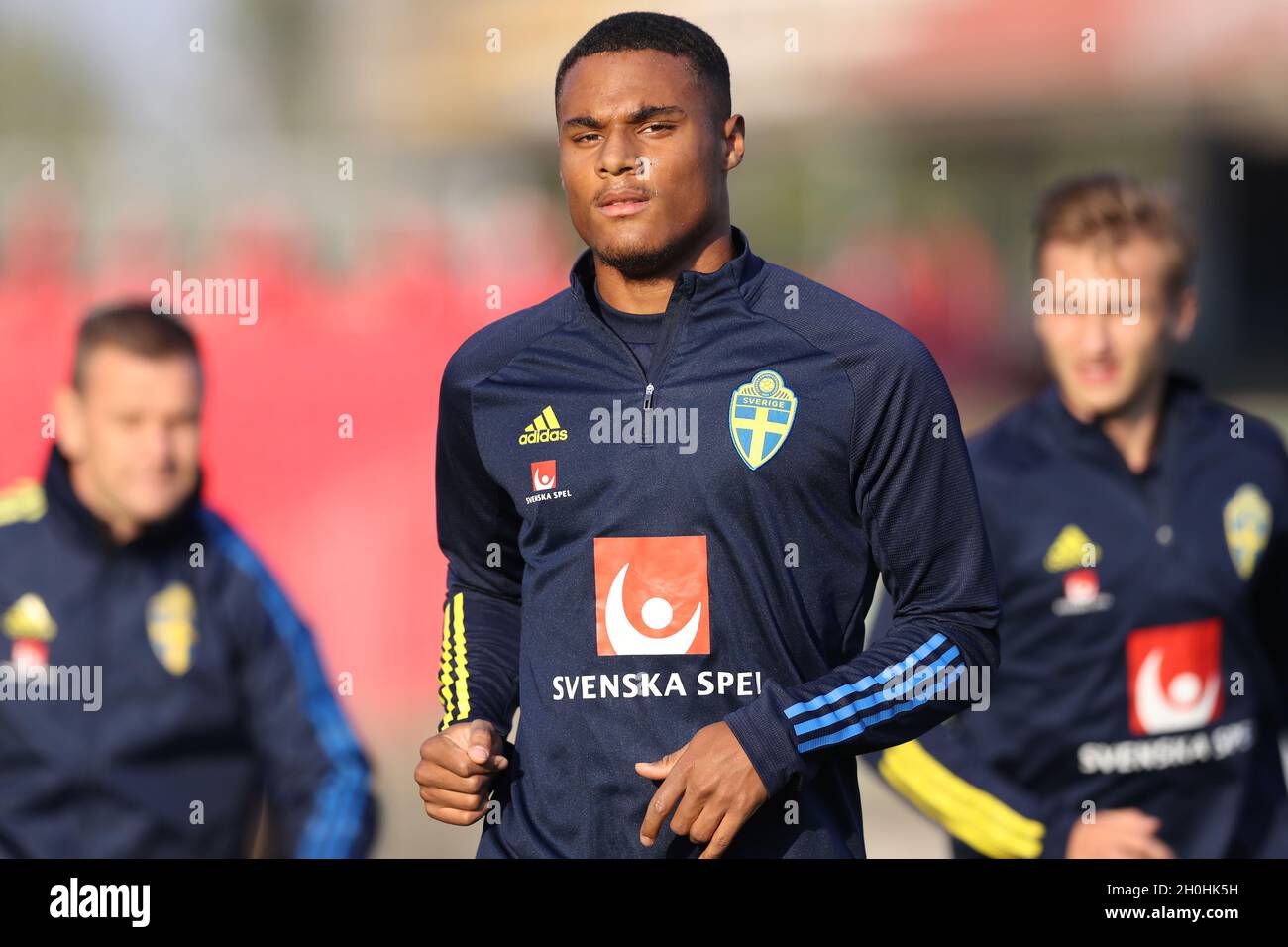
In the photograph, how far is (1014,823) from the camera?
370 centimetres

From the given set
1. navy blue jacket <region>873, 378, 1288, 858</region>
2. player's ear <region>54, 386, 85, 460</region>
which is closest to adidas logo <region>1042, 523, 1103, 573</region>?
navy blue jacket <region>873, 378, 1288, 858</region>

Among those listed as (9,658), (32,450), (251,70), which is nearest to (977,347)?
(251,70)

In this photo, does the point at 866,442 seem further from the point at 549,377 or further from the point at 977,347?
the point at 977,347

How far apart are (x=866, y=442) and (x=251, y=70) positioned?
15.6 meters

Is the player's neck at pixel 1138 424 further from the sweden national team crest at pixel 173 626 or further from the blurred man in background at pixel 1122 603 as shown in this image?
the sweden national team crest at pixel 173 626

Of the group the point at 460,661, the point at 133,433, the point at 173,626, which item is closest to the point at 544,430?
the point at 460,661

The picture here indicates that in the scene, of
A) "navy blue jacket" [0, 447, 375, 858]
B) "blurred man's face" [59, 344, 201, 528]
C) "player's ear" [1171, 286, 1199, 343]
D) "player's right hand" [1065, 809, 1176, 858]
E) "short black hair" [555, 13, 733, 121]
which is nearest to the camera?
"short black hair" [555, 13, 733, 121]

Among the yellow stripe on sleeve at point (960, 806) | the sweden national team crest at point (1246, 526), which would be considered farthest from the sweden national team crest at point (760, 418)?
the sweden national team crest at point (1246, 526)

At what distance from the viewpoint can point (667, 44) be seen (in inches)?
98.4

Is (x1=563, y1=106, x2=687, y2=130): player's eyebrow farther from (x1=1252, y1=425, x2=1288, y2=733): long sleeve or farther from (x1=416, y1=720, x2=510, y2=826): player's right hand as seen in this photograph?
(x1=1252, y1=425, x2=1288, y2=733): long sleeve

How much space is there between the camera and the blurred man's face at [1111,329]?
13.3 ft

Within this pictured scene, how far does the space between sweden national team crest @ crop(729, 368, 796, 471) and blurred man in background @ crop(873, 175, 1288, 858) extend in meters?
1.64

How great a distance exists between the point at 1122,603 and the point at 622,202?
6.58ft

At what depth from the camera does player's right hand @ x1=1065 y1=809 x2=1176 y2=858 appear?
3.44 m
